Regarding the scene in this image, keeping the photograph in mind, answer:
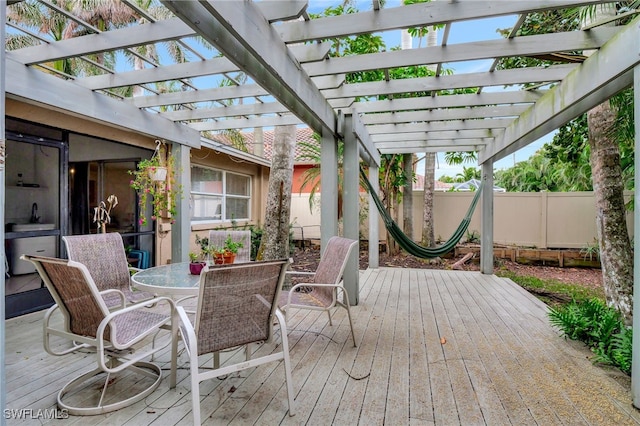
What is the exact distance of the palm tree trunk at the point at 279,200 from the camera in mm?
5512

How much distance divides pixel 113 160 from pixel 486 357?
17.5 ft

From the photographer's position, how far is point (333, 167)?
4199 mm

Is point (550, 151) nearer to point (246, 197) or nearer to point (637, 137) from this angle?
point (637, 137)

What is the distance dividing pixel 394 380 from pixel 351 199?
232 centimetres

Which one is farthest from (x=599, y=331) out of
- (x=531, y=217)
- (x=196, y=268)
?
(x=531, y=217)

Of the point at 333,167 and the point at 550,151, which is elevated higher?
the point at 550,151

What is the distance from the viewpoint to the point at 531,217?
8305mm

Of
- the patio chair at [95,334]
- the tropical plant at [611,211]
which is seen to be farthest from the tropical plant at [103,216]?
the tropical plant at [611,211]

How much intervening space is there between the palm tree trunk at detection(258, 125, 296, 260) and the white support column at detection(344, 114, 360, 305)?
4.79 ft

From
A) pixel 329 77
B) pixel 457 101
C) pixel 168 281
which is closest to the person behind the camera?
pixel 168 281

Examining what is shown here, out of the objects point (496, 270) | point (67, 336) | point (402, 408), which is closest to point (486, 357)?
point (402, 408)

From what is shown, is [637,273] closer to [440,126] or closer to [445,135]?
[440,126]

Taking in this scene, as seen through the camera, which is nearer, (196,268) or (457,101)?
(196,268)

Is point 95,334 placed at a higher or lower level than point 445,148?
lower
